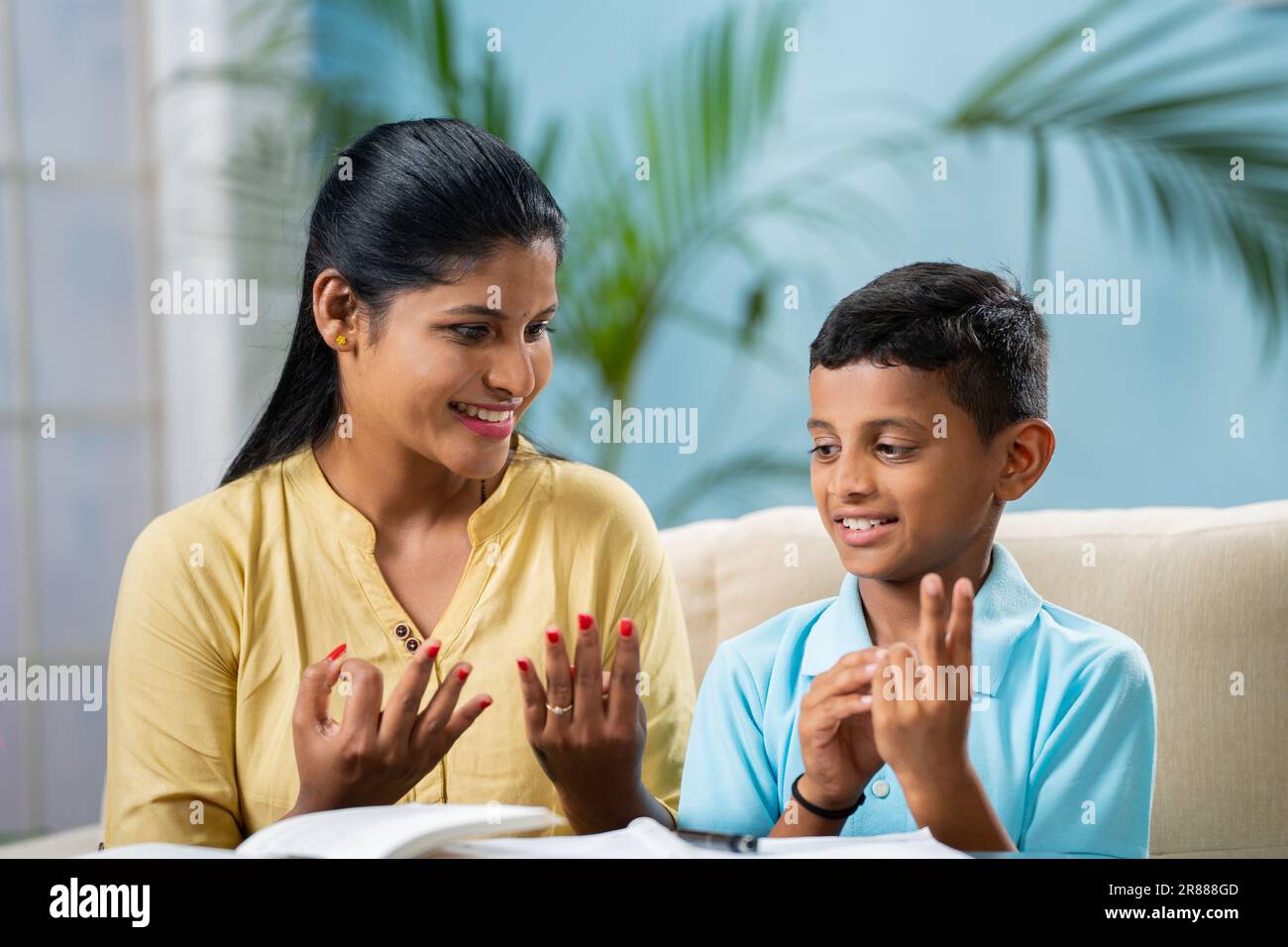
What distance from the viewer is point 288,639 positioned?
1.02 metres

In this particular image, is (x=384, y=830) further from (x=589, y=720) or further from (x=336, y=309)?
(x=336, y=309)

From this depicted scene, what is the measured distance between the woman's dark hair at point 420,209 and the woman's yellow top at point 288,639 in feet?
0.64

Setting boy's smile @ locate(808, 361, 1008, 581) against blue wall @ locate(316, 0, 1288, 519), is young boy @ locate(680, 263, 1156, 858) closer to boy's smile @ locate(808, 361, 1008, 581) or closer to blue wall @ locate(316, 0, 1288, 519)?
boy's smile @ locate(808, 361, 1008, 581)

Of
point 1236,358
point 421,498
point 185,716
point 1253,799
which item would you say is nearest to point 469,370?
point 421,498

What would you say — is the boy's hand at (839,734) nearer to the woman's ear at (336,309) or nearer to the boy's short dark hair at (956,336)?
the boy's short dark hair at (956,336)

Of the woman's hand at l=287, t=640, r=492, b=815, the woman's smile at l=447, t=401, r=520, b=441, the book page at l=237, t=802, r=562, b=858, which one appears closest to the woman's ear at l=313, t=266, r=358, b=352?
the woman's smile at l=447, t=401, r=520, b=441

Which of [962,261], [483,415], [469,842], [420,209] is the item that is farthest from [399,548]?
[962,261]

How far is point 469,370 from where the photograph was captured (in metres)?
0.97

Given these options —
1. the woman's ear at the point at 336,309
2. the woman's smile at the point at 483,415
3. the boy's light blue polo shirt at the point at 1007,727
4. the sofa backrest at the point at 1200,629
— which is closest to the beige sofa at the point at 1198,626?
the sofa backrest at the point at 1200,629

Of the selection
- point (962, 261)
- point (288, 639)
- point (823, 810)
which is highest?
point (962, 261)

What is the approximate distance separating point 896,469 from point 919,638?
0.12 metres

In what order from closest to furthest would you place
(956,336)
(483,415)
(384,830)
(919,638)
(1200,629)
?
(384,830)
(919,638)
(956,336)
(483,415)
(1200,629)

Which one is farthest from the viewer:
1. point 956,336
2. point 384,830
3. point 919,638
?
point 956,336
